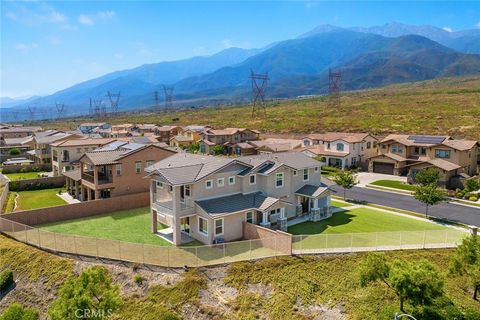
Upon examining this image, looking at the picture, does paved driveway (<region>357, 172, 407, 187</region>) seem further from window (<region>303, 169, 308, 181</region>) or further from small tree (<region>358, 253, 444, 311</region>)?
small tree (<region>358, 253, 444, 311</region>)

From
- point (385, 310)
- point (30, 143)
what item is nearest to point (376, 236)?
point (385, 310)

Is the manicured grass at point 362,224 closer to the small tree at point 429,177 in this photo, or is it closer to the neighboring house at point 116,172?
the small tree at point 429,177

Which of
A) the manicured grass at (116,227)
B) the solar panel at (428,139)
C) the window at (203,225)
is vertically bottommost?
the manicured grass at (116,227)

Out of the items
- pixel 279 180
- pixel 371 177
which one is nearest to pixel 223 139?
pixel 371 177

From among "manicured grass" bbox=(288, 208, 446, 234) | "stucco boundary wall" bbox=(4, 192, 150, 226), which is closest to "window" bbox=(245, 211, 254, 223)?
"manicured grass" bbox=(288, 208, 446, 234)

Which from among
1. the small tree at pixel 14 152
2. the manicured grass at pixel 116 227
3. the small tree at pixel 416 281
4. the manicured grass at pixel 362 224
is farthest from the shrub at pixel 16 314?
the small tree at pixel 14 152

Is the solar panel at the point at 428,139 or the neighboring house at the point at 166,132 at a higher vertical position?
the solar panel at the point at 428,139

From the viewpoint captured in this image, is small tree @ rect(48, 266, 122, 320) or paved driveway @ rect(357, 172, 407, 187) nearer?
small tree @ rect(48, 266, 122, 320)

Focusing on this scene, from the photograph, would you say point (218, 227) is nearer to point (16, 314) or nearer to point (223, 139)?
point (16, 314)
